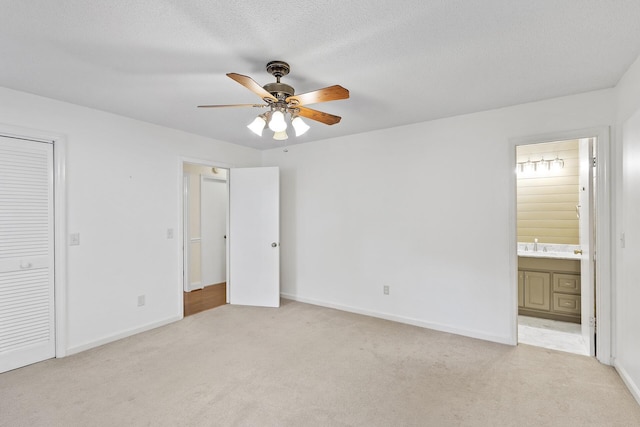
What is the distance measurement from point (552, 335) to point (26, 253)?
→ 206 inches

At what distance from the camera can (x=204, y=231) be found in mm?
5535

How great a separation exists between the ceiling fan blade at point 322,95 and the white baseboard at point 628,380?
2.84 metres

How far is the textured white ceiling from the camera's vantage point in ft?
5.32

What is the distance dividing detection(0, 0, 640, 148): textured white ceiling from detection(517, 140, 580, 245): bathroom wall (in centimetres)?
175

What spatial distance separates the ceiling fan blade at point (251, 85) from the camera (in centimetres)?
176

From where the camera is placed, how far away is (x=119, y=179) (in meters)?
3.30

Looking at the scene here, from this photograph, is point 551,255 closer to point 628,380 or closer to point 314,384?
point 628,380

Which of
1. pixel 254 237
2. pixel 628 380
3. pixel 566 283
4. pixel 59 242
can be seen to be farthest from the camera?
pixel 254 237

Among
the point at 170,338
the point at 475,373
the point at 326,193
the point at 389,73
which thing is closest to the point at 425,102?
the point at 389,73

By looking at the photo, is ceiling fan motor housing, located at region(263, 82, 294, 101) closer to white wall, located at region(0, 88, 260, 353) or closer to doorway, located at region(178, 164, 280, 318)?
white wall, located at region(0, 88, 260, 353)

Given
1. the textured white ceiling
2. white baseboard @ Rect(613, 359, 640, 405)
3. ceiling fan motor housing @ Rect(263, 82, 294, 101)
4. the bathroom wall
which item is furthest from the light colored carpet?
the textured white ceiling

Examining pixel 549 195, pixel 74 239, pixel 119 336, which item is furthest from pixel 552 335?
pixel 74 239

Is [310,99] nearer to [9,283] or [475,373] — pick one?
[475,373]

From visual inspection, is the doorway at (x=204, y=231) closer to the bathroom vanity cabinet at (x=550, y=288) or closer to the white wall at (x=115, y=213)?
the white wall at (x=115, y=213)
